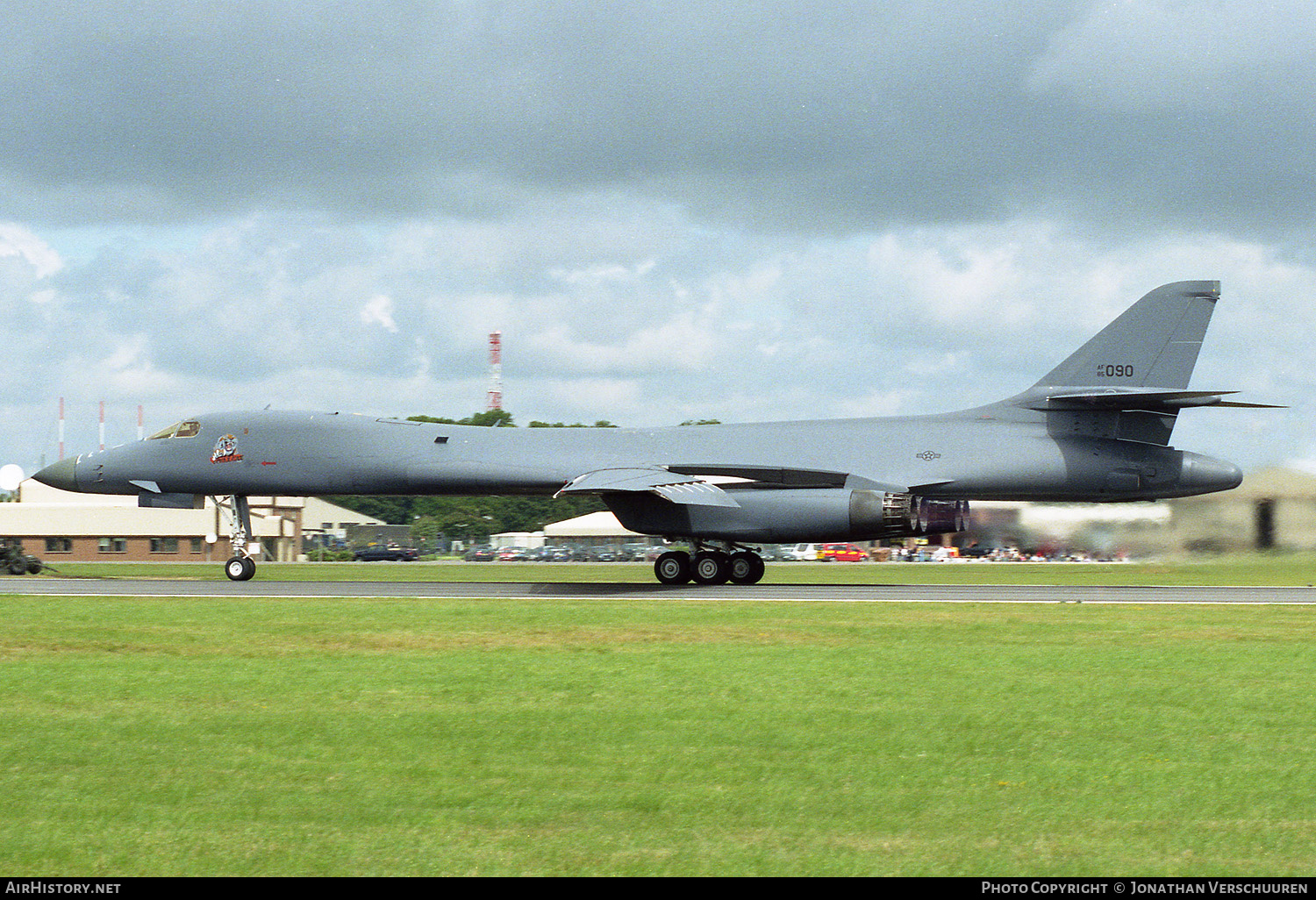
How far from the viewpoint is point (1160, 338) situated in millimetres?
26078

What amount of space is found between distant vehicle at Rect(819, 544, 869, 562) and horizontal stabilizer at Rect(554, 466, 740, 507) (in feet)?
116

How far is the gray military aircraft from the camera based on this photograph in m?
25.6

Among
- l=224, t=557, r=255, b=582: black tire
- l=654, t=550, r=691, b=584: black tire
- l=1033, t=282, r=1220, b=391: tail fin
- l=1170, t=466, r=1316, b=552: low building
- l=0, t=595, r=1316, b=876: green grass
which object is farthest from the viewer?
l=224, t=557, r=255, b=582: black tire

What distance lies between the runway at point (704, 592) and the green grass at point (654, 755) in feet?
24.2

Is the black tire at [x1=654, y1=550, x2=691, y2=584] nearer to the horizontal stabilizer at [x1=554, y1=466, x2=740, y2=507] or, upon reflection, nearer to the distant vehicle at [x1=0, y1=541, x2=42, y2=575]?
the horizontal stabilizer at [x1=554, y1=466, x2=740, y2=507]

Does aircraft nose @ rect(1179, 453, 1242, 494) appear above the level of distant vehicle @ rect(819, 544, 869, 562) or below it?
above

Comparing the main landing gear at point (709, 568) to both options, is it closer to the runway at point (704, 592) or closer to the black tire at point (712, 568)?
the black tire at point (712, 568)

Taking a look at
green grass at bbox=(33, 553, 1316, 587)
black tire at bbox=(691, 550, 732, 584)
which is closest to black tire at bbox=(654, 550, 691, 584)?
black tire at bbox=(691, 550, 732, 584)

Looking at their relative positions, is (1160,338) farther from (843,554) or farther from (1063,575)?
(843,554)

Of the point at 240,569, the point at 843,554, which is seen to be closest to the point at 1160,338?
the point at 240,569

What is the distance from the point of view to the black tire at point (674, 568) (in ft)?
90.7

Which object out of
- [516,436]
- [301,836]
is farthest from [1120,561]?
[301,836]

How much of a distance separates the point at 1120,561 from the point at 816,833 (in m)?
25.7

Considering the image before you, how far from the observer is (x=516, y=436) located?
2831 cm
